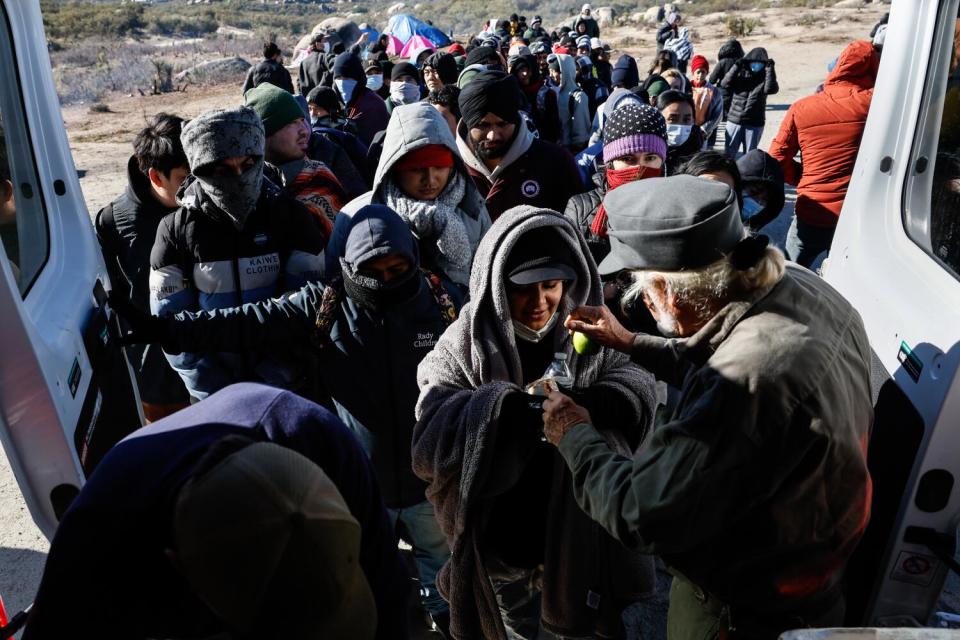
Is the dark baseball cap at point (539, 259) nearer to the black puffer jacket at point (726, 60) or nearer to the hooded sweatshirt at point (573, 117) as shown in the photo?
the hooded sweatshirt at point (573, 117)

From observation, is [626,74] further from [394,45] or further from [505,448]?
[394,45]

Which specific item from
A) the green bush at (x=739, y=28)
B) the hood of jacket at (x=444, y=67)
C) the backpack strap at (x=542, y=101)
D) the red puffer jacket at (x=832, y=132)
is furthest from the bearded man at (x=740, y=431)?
the green bush at (x=739, y=28)

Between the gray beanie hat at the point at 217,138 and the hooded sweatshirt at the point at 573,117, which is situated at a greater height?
the gray beanie hat at the point at 217,138

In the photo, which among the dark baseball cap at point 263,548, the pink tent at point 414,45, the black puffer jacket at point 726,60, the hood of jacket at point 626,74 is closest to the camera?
the dark baseball cap at point 263,548

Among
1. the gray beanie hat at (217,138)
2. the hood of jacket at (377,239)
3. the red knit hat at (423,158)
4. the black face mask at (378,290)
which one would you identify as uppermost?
the gray beanie hat at (217,138)

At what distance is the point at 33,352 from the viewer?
1.78m

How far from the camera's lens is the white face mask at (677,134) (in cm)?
504

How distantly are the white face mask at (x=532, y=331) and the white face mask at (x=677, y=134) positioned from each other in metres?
3.26

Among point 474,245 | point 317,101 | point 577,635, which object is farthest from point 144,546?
point 317,101

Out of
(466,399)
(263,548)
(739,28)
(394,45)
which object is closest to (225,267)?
(466,399)

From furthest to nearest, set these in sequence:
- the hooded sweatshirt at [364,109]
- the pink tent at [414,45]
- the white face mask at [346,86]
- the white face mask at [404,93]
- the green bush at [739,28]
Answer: the green bush at [739,28]
the pink tent at [414,45]
the white face mask at [346,86]
the hooded sweatshirt at [364,109]
the white face mask at [404,93]

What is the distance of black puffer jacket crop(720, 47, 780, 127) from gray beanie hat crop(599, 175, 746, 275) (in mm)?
7273

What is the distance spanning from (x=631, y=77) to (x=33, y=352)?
790 centimetres

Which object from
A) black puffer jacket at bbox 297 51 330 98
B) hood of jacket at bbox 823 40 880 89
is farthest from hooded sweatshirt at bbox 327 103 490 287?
black puffer jacket at bbox 297 51 330 98
